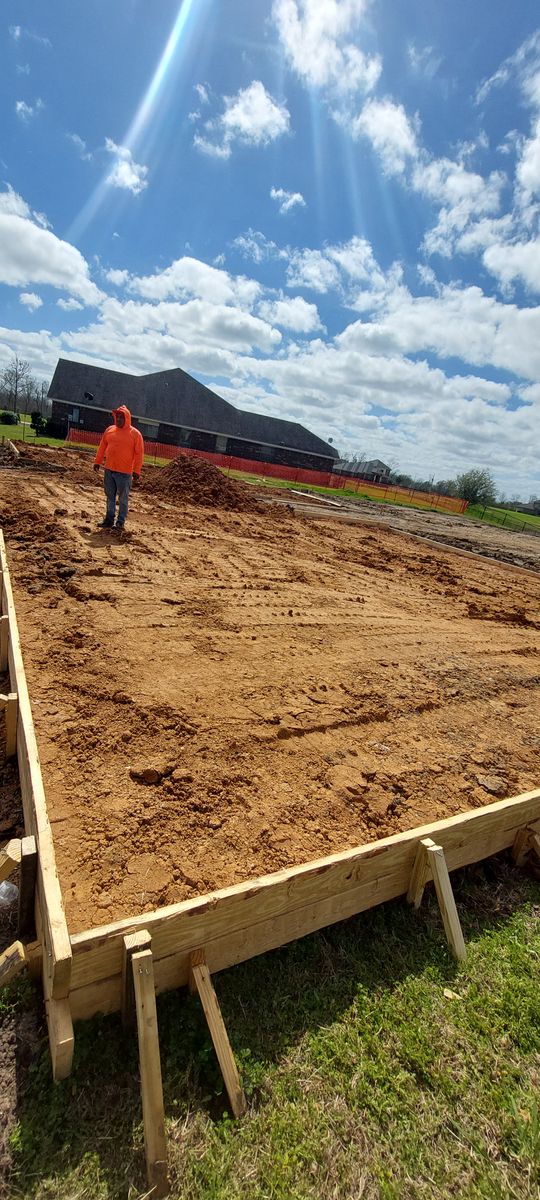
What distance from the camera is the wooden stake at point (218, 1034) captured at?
176cm

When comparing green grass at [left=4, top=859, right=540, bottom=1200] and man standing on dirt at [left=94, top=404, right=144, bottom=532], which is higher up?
man standing on dirt at [left=94, top=404, right=144, bottom=532]

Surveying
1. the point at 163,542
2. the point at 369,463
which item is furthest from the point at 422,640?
the point at 369,463

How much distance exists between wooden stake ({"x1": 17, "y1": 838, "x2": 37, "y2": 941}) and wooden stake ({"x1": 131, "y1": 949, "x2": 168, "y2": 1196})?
0.57m

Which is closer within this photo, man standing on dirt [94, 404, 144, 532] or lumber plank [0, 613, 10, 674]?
lumber plank [0, 613, 10, 674]

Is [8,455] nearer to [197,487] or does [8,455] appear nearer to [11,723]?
[197,487]

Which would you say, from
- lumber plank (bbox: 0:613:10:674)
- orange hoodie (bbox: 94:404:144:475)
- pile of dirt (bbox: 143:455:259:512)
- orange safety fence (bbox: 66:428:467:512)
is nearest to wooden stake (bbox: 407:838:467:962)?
lumber plank (bbox: 0:613:10:674)

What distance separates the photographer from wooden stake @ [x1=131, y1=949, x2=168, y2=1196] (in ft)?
5.11

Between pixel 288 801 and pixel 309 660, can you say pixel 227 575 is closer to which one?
pixel 309 660

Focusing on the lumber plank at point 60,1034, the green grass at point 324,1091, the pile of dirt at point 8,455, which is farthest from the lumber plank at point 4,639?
the pile of dirt at point 8,455

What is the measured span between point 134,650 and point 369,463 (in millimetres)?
72796

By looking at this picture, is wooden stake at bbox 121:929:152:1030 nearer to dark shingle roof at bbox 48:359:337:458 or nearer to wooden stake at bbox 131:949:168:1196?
wooden stake at bbox 131:949:168:1196

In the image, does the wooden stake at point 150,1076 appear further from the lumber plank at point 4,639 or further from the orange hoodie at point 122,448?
the orange hoodie at point 122,448

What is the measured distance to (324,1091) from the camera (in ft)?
6.01

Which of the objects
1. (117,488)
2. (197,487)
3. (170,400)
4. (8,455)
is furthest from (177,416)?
(117,488)
